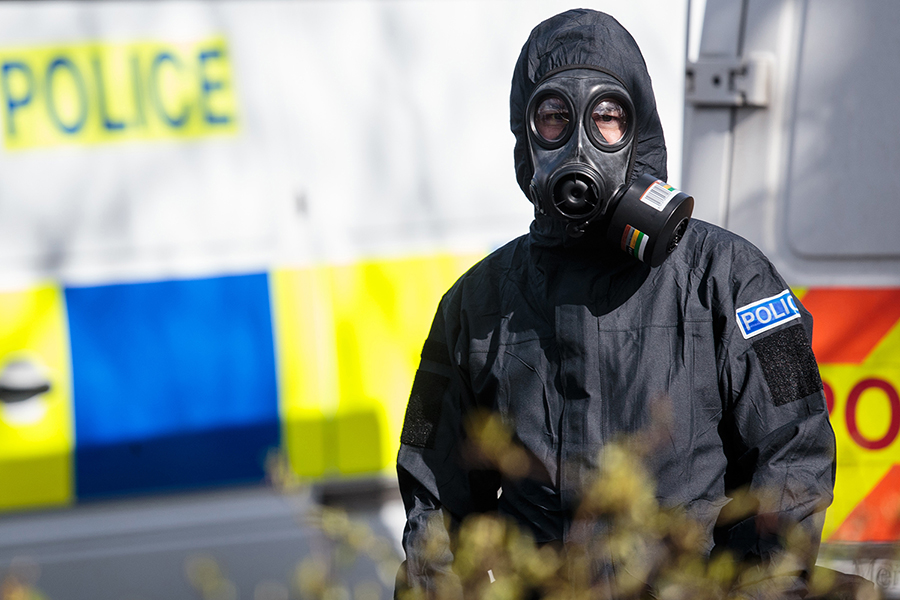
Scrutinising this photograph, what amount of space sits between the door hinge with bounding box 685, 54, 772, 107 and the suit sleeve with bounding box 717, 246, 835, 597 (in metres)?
0.80

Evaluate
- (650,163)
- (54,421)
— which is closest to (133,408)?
(54,421)

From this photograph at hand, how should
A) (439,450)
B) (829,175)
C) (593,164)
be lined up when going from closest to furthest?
1. (593,164)
2. (439,450)
3. (829,175)

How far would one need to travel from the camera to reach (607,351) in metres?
1.43

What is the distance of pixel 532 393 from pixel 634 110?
0.54 m

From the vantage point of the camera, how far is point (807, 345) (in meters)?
1.40

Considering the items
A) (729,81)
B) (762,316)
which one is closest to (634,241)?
(762,316)

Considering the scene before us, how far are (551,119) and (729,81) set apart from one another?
813 millimetres

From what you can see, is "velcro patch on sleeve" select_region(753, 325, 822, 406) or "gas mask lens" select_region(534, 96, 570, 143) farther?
"gas mask lens" select_region(534, 96, 570, 143)

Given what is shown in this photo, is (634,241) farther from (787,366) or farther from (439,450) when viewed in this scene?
(439,450)

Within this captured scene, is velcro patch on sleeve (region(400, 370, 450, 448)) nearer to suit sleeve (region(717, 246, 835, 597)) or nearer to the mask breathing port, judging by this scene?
the mask breathing port

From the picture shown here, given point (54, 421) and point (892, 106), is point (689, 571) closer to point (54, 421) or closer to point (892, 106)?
point (892, 106)

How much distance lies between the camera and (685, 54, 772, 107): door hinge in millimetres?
2066

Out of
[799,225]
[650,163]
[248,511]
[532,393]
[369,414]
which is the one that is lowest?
[248,511]

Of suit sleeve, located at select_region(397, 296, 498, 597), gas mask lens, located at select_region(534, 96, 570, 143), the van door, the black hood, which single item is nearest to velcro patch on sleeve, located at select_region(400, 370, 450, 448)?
suit sleeve, located at select_region(397, 296, 498, 597)
